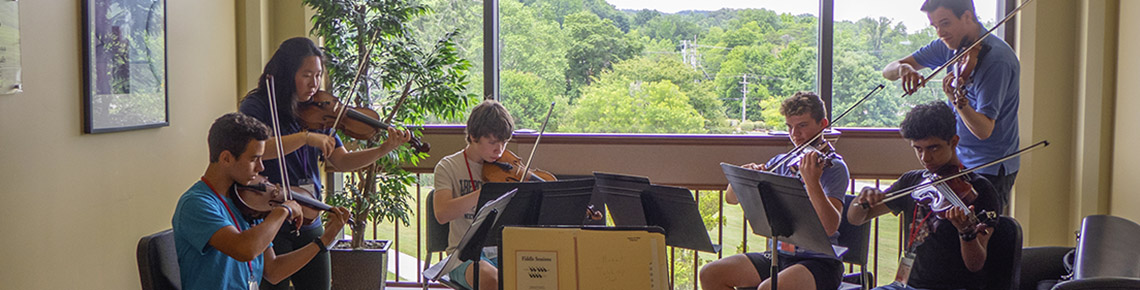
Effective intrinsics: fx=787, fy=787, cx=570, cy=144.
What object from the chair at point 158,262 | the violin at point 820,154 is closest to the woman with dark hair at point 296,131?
the chair at point 158,262

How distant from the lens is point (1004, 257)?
223 cm

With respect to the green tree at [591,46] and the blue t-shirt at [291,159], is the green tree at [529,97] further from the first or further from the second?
the blue t-shirt at [291,159]

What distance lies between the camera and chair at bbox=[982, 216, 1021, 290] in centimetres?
221

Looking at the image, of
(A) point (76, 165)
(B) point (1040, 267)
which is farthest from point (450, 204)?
(B) point (1040, 267)

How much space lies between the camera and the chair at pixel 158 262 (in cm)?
185

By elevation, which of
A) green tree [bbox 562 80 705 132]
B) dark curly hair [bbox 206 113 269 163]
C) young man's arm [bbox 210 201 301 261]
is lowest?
young man's arm [bbox 210 201 301 261]

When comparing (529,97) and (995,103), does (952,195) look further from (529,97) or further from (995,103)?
(529,97)

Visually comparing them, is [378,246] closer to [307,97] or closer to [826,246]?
[307,97]

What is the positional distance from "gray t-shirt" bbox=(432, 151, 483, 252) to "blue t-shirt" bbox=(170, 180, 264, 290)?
80 cm

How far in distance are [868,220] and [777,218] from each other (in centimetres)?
38

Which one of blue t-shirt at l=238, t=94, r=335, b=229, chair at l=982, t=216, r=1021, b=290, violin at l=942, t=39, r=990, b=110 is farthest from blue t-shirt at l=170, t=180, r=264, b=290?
violin at l=942, t=39, r=990, b=110

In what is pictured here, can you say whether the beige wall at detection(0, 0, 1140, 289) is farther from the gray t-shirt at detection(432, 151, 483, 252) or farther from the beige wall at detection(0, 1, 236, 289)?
the gray t-shirt at detection(432, 151, 483, 252)

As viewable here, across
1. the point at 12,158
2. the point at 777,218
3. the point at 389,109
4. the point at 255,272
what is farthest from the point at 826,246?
the point at 12,158

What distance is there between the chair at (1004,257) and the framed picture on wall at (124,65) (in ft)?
9.39
